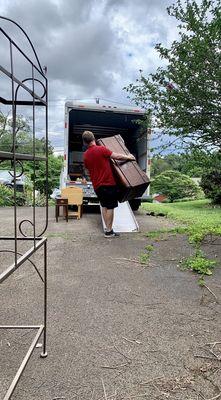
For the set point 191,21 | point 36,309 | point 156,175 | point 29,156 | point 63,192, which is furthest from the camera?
point 156,175

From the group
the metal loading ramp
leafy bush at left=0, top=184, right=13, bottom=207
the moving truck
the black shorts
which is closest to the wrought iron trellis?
the black shorts

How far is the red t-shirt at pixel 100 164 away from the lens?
6.51 meters

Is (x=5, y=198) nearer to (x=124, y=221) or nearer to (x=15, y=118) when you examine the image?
(x=124, y=221)

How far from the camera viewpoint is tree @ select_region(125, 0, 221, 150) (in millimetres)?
4719

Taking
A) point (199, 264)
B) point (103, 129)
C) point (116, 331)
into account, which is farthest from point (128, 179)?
point (103, 129)

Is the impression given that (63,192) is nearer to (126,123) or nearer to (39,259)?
(126,123)

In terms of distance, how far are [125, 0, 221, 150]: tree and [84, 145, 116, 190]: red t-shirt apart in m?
1.24

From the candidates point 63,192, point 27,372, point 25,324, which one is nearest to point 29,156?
point 27,372

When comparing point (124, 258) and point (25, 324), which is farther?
point (124, 258)

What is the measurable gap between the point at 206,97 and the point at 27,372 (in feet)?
13.5

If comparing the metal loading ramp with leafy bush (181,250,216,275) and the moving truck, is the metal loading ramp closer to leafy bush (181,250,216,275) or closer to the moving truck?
A: the moving truck

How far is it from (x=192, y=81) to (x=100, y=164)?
2.27 m

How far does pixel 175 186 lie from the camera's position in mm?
20312

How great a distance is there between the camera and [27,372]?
2.24 m
